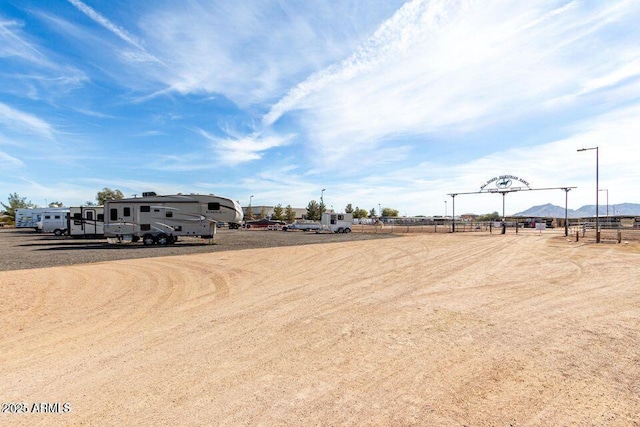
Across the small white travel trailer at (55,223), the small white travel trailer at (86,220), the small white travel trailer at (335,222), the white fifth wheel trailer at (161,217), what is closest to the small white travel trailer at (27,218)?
the small white travel trailer at (55,223)

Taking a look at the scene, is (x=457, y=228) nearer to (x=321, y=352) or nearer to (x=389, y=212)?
(x=321, y=352)

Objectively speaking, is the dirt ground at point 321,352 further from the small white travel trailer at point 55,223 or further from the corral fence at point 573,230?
the small white travel trailer at point 55,223

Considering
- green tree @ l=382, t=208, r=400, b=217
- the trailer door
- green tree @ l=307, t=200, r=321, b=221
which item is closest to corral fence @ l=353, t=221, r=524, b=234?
green tree @ l=307, t=200, r=321, b=221

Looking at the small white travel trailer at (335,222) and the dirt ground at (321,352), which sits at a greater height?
the small white travel trailer at (335,222)

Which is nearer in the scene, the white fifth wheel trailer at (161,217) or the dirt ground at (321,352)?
the dirt ground at (321,352)

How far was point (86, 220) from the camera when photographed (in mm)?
27984

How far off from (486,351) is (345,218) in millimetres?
38824

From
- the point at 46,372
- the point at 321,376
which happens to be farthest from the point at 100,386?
the point at 321,376

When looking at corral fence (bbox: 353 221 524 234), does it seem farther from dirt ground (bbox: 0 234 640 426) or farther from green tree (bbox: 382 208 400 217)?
green tree (bbox: 382 208 400 217)

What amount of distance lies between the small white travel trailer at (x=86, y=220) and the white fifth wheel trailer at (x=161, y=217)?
5.67 metres

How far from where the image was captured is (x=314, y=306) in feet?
24.7

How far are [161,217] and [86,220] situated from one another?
9.51 m

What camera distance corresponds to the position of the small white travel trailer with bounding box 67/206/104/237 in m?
27.7

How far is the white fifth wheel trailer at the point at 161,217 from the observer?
A: 2338 cm
